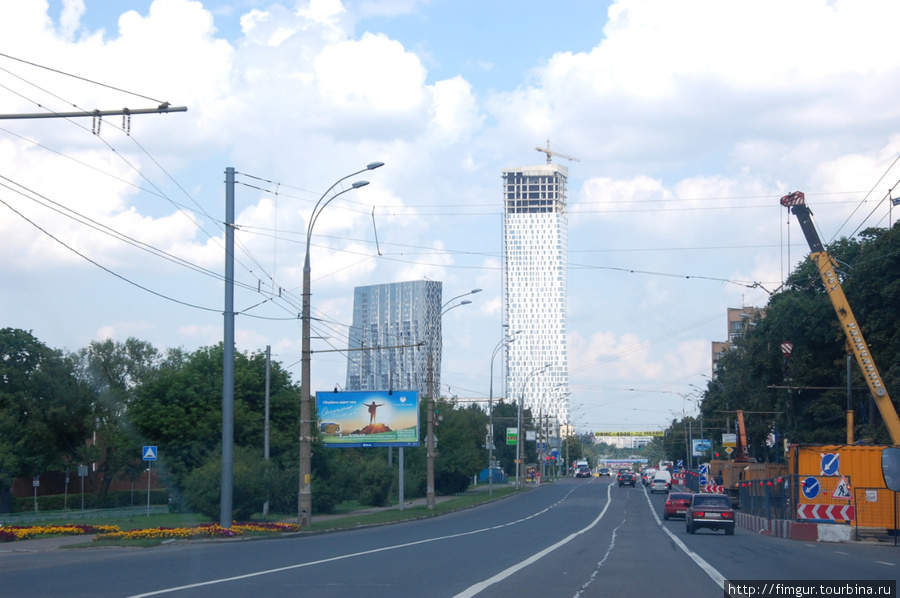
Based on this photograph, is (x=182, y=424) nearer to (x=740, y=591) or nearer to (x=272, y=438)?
(x=272, y=438)

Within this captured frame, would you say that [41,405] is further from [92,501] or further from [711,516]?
[711,516]

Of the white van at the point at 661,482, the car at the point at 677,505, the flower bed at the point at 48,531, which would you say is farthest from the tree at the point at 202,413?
the white van at the point at 661,482

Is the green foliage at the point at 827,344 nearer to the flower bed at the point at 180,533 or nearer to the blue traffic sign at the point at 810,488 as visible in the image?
the blue traffic sign at the point at 810,488

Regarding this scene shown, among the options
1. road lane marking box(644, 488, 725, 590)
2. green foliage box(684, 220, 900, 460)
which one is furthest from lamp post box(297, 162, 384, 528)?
green foliage box(684, 220, 900, 460)

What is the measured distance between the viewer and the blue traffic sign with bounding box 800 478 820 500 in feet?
94.0

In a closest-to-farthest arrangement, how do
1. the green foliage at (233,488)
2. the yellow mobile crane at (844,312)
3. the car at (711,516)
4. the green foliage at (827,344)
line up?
the green foliage at (233,488) → the car at (711,516) → the yellow mobile crane at (844,312) → the green foliage at (827,344)

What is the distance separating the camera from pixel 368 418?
4572cm

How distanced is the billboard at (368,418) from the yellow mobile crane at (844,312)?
67.9ft

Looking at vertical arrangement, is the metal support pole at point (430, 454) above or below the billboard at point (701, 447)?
above

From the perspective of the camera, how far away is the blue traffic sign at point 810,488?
2864cm

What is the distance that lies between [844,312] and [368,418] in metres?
23.3

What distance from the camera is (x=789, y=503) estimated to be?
31766 millimetres

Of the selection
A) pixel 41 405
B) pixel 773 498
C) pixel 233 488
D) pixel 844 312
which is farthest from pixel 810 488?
pixel 41 405

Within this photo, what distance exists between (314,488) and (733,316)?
130m
